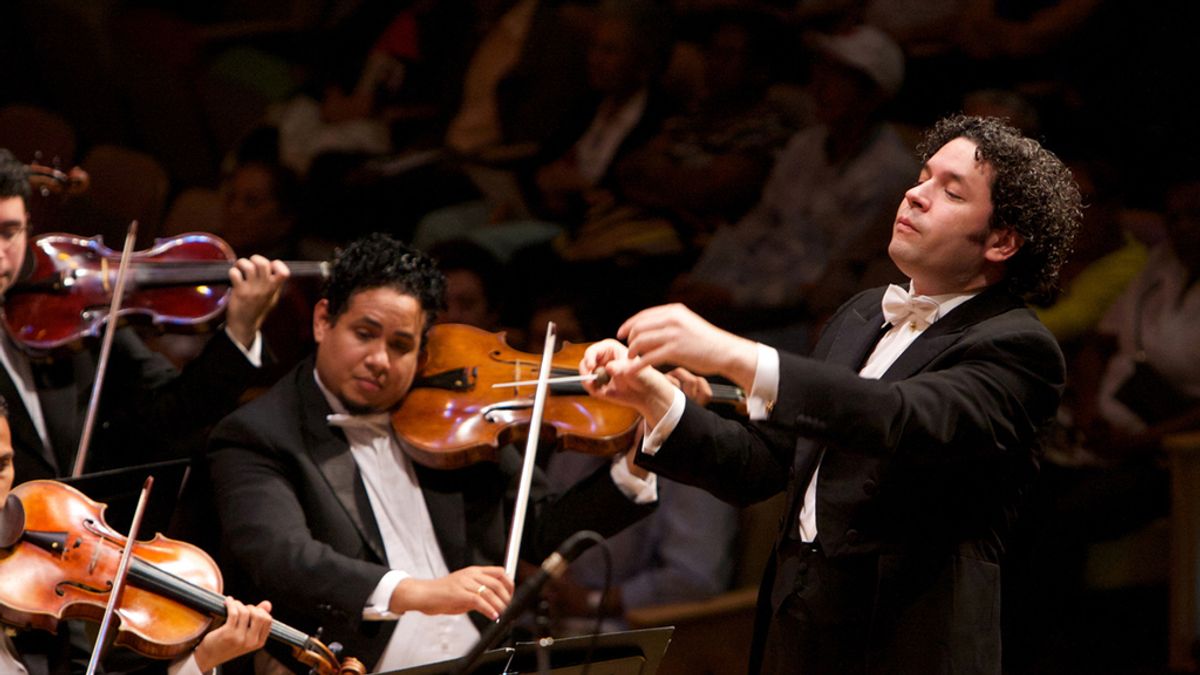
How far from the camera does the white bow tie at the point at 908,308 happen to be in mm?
2164

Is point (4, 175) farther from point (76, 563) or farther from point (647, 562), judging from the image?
point (647, 562)


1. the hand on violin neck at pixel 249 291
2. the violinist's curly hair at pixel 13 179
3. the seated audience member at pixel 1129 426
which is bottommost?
the seated audience member at pixel 1129 426

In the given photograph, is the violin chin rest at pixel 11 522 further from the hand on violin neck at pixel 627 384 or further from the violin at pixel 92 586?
the hand on violin neck at pixel 627 384

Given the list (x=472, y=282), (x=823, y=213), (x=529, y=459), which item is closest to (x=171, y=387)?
(x=529, y=459)

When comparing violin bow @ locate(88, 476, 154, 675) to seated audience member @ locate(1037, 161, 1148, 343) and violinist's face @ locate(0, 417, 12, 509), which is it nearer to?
violinist's face @ locate(0, 417, 12, 509)

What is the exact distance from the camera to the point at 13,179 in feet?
10.5

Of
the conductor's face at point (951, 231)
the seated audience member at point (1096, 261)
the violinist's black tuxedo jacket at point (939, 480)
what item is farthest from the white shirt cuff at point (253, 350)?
→ the seated audience member at point (1096, 261)

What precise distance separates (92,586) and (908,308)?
157 cm

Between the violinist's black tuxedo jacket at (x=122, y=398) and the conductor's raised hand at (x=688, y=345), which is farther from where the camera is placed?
the violinist's black tuxedo jacket at (x=122, y=398)

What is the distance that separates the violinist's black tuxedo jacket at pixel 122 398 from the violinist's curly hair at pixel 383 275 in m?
0.37

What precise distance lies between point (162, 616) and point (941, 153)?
65.1 inches

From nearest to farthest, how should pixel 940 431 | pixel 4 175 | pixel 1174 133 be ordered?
pixel 940 431, pixel 4 175, pixel 1174 133

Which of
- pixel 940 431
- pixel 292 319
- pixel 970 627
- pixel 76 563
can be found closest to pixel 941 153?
pixel 940 431

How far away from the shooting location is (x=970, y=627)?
2.03 metres
